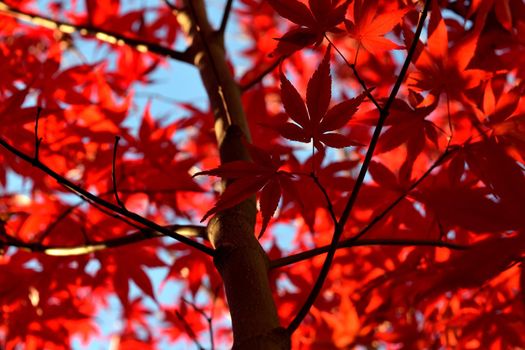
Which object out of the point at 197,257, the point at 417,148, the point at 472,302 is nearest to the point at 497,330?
the point at 472,302

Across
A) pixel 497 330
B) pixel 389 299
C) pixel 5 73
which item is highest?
pixel 5 73

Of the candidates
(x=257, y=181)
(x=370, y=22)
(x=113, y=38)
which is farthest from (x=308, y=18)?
(x=113, y=38)

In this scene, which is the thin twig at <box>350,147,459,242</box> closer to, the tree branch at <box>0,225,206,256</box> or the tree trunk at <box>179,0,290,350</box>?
the tree trunk at <box>179,0,290,350</box>

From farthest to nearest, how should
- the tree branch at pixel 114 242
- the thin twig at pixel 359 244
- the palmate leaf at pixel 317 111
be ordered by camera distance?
the tree branch at pixel 114 242, the thin twig at pixel 359 244, the palmate leaf at pixel 317 111

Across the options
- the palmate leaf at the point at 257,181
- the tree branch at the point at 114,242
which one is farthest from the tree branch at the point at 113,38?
the palmate leaf at the point at 257,181

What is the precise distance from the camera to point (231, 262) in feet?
2.43

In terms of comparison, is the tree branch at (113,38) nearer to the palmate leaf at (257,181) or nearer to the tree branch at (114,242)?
the tree branch at (114,242)

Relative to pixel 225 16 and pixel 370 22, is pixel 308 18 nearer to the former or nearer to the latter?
pixel 370 22

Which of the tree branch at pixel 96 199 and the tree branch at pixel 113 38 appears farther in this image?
the tree branch at pixel 113 38

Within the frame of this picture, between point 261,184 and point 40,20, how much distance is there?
2.68ft

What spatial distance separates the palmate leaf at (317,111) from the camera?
63 cm

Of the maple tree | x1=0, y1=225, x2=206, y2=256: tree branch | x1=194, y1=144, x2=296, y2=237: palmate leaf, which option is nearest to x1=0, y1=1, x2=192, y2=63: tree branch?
the maple tree

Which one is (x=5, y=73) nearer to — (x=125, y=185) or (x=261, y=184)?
(x=125, y=185)

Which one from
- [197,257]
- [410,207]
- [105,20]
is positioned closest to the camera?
[410,207]
